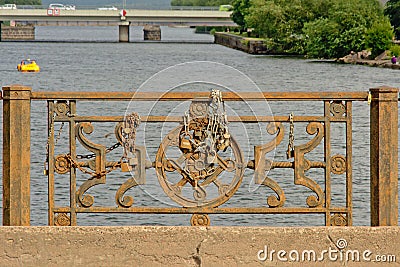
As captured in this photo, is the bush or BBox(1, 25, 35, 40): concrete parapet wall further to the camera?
BBox(1, 25, 35, 40): concrete parapet wall

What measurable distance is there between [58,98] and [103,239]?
1.17m

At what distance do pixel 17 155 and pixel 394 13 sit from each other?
85.3 metres

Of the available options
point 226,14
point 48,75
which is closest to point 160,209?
point 48,75

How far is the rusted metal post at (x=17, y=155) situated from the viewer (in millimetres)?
7582

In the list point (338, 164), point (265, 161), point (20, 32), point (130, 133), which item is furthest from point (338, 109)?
point (20, 32)

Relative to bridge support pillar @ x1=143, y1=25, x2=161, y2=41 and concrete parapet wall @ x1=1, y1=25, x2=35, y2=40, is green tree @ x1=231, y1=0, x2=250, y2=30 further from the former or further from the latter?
bridge support pillar @ x1=143, y1=25, x2=161, y2=41

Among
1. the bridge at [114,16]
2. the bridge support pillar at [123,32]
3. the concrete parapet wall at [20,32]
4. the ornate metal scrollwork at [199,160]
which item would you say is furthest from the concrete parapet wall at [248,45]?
the ornate metal scrollwork at [199,160]

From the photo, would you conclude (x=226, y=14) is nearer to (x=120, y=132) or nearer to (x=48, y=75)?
(x=48, y=75)

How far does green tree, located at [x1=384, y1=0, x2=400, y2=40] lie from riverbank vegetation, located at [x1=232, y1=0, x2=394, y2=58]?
1.33m

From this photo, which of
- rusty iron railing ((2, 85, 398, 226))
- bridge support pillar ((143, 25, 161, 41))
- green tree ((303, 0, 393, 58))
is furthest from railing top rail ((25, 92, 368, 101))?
bridge support pillar ((143, 25, 161, 41))

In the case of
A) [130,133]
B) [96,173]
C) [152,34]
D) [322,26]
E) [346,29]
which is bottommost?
[96,173]

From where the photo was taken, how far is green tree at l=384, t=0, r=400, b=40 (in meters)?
89.6

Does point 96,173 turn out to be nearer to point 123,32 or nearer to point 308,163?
point 308,163

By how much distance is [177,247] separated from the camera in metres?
7.04
